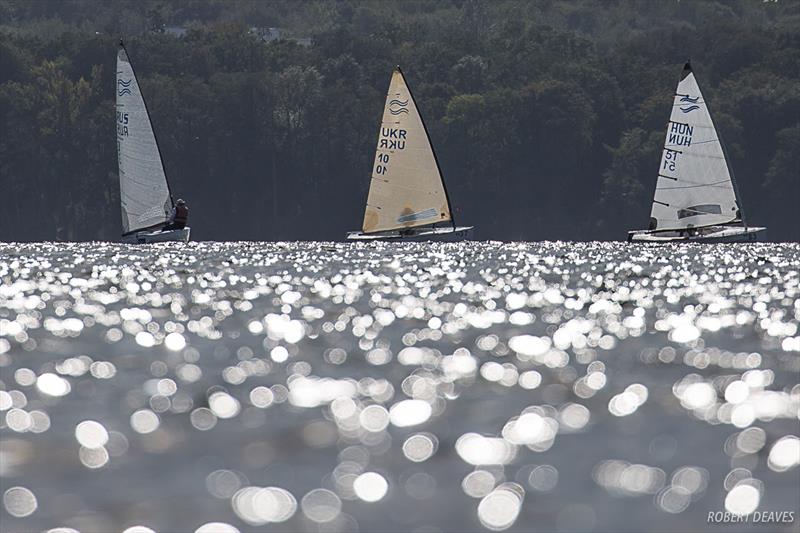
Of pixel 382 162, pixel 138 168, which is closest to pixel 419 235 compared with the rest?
pixel 382 162

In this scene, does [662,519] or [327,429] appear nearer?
[662,519]

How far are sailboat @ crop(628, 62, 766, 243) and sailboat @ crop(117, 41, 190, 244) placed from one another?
25.3m

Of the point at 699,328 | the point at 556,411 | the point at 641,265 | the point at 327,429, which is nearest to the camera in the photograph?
the point at 327,429

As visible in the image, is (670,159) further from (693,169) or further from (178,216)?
(178,216)

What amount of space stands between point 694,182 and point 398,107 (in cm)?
1550

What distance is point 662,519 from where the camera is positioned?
14.1m

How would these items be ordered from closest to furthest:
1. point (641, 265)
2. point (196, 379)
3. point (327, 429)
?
point (327, 429) < point (196, 379) < point (641, 265)

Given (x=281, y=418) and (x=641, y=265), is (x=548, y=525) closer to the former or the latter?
(x=281, y=418)

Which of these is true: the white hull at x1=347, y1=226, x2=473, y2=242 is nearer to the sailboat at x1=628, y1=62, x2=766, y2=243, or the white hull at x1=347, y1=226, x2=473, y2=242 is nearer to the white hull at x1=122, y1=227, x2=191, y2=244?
the white hull at x1=122, y1=227, x2=191, y2=244

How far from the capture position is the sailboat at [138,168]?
8875 centimetres

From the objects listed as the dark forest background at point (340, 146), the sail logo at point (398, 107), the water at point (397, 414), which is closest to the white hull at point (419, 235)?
the sail logo at point (398, 107)

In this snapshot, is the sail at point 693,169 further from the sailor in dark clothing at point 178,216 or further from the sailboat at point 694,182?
the sailor in dark clothing at point 178,216

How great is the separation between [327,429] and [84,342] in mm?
10928

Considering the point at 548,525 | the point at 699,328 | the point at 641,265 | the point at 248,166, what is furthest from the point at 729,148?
the point at 548,525
